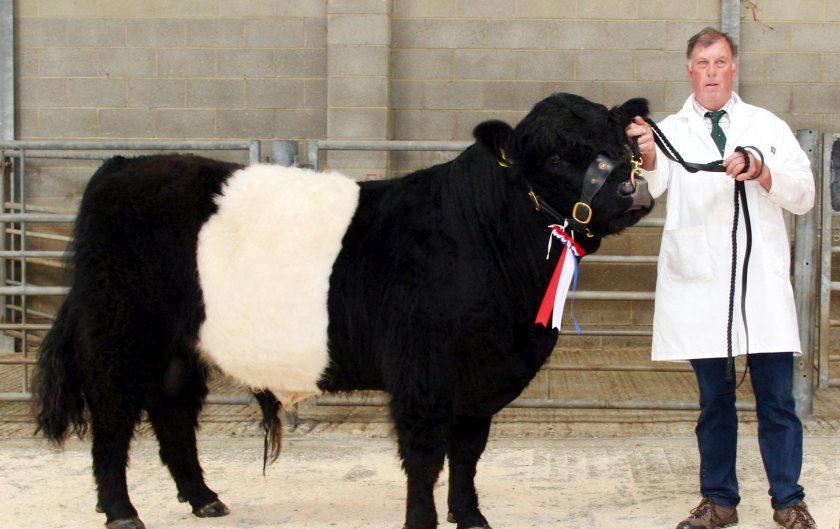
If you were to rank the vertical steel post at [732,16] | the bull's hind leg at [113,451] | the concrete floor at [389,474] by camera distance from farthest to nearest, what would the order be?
the vertical steel post at [732,16] → the concrete floor at [389,474] → the bull's hind leg at [113,451]

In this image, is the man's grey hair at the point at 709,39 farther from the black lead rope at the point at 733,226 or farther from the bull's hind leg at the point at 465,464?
the bull's hind leg at the point at 465,464

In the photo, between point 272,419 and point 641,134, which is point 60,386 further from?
point 641,134

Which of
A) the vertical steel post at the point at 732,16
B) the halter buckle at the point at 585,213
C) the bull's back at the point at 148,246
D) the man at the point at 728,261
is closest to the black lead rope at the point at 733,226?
the man at the point at 728,261

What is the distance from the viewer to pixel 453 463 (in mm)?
3908

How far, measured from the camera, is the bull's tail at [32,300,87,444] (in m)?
4.07

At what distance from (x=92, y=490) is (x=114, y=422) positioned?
755mm

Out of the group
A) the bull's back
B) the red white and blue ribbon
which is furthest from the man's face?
the bull's back

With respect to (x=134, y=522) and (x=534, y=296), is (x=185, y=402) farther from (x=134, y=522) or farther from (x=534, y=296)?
(x=534, y=296)

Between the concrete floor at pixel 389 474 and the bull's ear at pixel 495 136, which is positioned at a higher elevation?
the bull's ear at pixel 495 136

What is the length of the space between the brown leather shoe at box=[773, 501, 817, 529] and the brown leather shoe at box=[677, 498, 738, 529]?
193 mm

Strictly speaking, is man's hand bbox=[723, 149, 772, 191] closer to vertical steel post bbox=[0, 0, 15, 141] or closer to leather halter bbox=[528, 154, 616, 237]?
leather halter bbox=[528, 154, 616, 237]

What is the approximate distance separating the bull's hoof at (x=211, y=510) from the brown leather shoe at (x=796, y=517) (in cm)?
216

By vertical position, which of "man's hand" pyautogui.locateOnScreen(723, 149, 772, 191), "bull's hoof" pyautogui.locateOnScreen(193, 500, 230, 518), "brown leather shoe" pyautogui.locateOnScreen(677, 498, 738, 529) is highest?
"man's hand" pyautogui.locateOnScreen(723, 149, 772, 191)

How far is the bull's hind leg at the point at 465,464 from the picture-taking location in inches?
153
